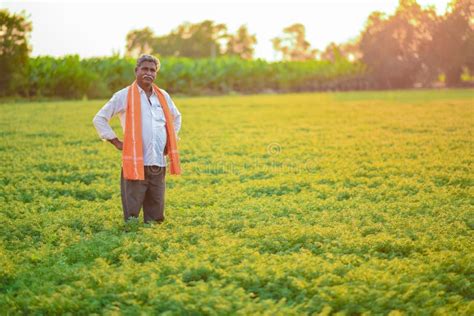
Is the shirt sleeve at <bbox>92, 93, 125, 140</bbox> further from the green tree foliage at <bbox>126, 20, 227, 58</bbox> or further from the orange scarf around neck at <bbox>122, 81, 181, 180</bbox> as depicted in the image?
the green tree foliage at <bbox>126, 20, 227, 58</bbox>

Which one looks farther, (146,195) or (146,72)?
(146,195)

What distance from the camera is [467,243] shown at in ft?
20.6

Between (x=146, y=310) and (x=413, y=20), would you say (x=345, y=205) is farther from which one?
(x=413, y=20)

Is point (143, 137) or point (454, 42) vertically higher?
Result: point (454, 42)

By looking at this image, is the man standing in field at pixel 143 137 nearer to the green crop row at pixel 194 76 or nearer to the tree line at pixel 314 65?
the tree line at pixel 314 65

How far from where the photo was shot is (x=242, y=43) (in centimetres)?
8581

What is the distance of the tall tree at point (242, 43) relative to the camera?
84500 millimetres

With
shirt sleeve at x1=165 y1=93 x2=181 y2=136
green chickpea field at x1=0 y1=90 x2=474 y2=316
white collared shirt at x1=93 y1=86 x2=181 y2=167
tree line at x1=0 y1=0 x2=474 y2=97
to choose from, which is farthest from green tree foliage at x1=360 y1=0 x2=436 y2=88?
white collared shirt at x1=93 y1=86 x2=181 y2=167

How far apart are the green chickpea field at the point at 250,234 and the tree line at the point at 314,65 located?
1473cm

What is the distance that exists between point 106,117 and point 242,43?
8021cm

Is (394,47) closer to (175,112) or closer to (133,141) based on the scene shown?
(175,112)

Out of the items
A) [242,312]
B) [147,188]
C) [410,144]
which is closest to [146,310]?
[242,312]

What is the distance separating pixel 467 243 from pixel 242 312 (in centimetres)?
278

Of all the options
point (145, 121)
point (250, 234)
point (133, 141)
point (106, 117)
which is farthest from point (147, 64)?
point (250, 234)
